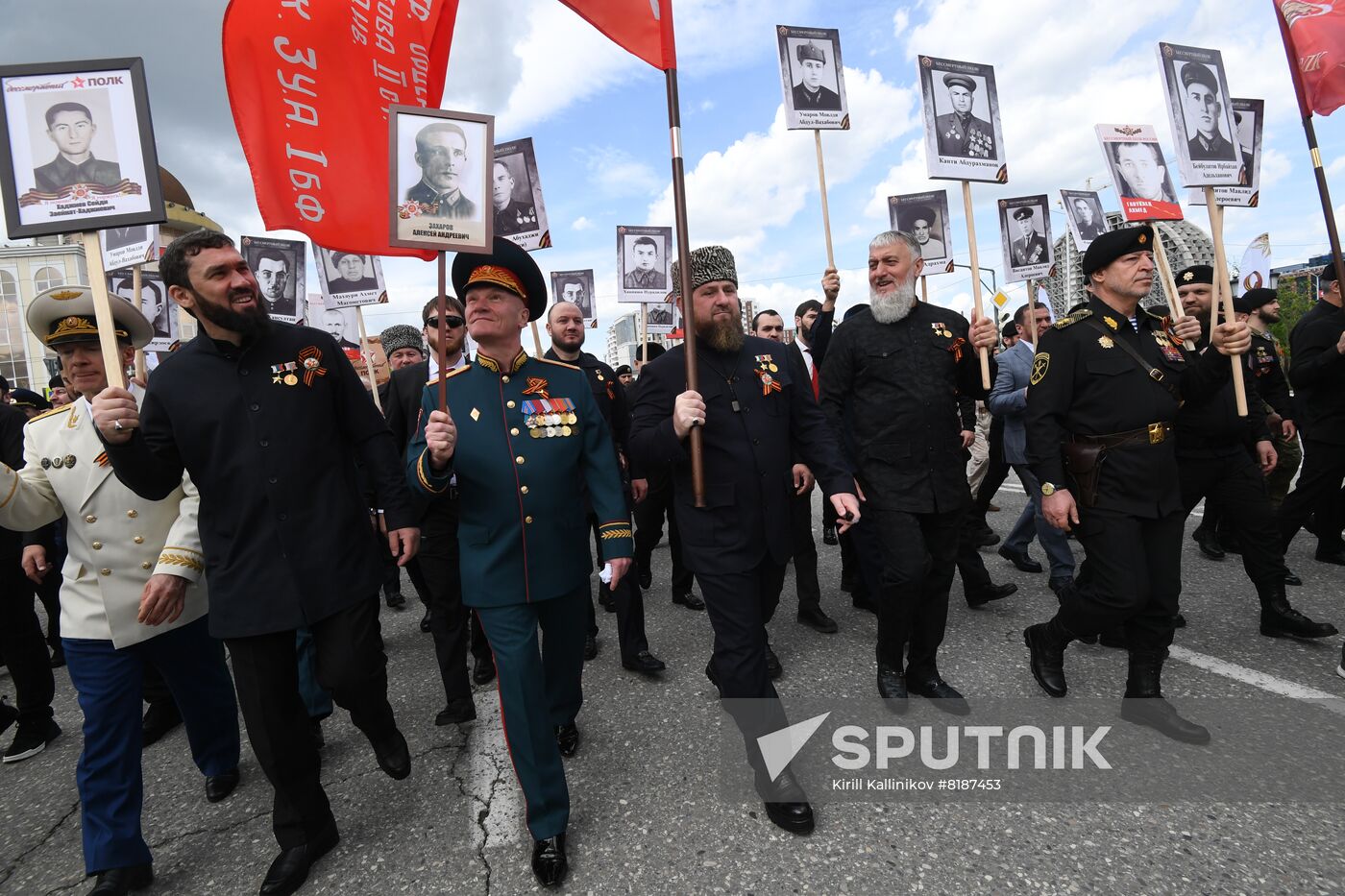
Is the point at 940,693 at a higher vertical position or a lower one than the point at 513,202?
lower

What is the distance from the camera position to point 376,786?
3082 millimetres

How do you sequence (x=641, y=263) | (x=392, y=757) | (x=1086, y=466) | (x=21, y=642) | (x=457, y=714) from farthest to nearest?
(x=641, y=263), (x=21, y=642), (x=457, y=714), (x=1086, y=466), (x=392, y=757)

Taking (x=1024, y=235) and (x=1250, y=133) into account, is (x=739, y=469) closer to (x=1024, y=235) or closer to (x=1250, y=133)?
(x=1250, y=133)

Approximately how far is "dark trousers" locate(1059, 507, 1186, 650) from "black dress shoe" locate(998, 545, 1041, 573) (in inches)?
92.4

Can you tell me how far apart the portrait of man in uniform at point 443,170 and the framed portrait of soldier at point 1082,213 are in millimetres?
7711

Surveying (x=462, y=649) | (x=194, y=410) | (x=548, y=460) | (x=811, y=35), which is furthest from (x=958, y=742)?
(x=811, y=35)

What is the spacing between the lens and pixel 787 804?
8.28 feet

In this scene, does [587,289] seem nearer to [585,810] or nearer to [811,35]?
[811,35]

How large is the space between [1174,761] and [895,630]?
1.15m

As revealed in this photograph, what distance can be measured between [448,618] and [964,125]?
4.83 m

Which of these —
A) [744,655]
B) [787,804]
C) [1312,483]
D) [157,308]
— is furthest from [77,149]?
[1312,483]

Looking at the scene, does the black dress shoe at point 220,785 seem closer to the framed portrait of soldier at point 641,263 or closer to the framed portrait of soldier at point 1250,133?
the framed portrait of soldier at point 1250,133

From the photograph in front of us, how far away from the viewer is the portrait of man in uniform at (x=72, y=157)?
241cm

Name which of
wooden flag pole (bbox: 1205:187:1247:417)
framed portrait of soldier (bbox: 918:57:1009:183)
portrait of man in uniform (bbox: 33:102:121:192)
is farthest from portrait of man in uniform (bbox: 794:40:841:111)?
portrait of man in uniform (bbox: 33:102:121:192)
